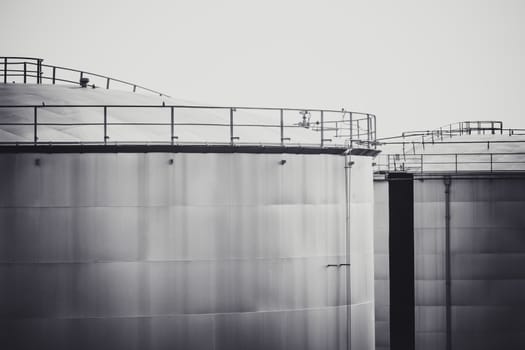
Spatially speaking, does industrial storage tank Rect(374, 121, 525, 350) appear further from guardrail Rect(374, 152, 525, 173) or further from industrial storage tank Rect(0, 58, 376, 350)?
industrial storage tank Rect(0, 58, 376, 350)

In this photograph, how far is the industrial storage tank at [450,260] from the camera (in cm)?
3042

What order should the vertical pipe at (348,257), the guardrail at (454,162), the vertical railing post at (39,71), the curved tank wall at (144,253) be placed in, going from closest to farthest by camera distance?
the curved tank wall at (144,253) → the vertical pipe at (348,257) → the vertical railing post at (39,71) → the guardrail at (454,162)

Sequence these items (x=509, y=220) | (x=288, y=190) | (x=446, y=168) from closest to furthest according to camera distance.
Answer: (x=288, y=190) → (x=509, y=220) → (x=446, y=168)

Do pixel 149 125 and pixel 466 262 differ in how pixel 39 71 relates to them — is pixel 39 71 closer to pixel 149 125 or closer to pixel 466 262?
pixel 149 125

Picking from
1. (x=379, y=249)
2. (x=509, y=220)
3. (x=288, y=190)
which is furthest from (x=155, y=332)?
(x=509, y=220)

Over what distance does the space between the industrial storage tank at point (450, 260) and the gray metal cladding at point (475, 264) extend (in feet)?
0.11

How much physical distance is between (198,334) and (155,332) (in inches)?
38.5

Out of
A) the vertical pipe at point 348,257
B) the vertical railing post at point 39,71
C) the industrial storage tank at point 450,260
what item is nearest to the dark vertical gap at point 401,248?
the industrial storage tank at point 450,260

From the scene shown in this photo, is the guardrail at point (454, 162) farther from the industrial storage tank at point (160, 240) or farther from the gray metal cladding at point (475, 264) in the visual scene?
the industrial storage tank at point (160, 240)

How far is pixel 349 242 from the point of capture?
22.1m

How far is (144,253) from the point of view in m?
19.7

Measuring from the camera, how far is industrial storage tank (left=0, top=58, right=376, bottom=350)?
19531 mm

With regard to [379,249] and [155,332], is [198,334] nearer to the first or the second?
[155,332]

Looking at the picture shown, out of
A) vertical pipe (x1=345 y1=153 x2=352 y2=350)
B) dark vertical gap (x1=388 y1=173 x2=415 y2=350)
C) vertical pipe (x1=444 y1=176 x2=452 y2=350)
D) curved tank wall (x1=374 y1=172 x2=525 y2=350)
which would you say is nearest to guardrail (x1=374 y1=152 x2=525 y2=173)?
curved tank wall (x1=374 y1=172 x2=525 y2=350)
